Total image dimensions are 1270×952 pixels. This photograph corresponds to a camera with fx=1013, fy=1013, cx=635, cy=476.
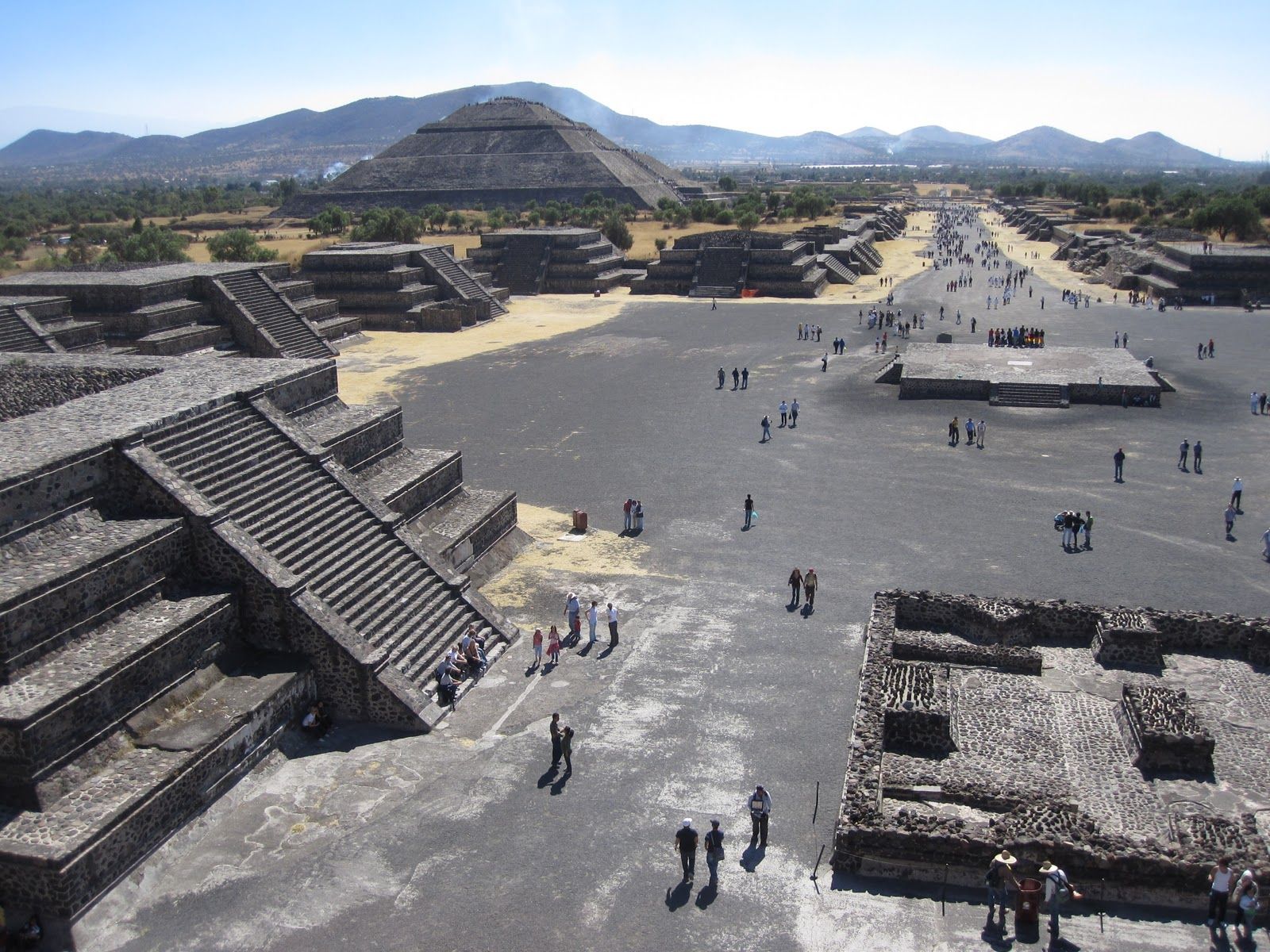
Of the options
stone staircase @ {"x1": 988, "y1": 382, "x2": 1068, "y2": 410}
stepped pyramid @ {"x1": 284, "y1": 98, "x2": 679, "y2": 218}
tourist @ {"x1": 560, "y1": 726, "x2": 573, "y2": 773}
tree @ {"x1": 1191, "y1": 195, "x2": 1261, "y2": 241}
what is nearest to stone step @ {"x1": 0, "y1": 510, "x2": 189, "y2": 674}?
tourist @ {"x1": 560, "y1": 726, "x2": 573, "y2": 773}

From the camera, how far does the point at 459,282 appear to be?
167 ft

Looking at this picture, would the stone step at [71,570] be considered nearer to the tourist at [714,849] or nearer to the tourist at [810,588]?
the tourist at [714,849]

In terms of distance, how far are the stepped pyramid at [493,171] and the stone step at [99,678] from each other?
9329cm

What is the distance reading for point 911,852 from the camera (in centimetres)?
1022

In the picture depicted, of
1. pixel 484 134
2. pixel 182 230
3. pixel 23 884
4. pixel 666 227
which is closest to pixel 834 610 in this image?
pixel 23 884

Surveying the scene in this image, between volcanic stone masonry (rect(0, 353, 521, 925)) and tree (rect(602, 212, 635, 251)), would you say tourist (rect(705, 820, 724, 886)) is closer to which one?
volcanic stone masonry (rect(0, 353, 521, 925))

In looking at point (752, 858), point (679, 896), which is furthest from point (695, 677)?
point (679, 896)

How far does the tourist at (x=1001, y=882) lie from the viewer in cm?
962

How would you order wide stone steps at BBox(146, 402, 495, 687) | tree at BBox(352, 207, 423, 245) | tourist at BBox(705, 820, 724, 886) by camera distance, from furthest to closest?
tree at BBox(352, 207, 423, 245) < wide stone steps at BBox(146, 402, 495, 687) < tourist at BBox(705, 820, 724, 886)

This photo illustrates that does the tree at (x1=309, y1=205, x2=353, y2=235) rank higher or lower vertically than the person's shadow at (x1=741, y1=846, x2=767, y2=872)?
higher

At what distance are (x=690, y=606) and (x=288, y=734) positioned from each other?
6.82 m

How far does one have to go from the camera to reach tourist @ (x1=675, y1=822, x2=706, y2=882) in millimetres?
10047

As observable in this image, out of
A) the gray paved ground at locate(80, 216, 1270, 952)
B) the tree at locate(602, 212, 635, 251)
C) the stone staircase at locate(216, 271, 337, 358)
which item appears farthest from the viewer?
the tree at locate(602, 212, 635, 251)

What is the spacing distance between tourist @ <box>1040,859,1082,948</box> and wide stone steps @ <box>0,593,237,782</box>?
31.9ft
